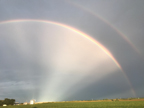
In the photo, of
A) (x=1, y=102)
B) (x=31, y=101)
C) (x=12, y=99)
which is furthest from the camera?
(x=12, y=99)

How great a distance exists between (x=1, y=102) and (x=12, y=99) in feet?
37.9

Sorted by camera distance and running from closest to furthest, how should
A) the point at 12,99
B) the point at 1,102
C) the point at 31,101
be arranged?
the point at 31,101 < the point at 1,102 < the point at 12,99

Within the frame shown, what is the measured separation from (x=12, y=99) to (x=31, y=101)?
45.8 meters

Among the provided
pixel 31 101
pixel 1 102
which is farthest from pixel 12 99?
pixel 31 101

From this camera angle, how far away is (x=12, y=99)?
145 metres

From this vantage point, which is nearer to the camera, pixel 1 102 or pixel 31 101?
pixel 31 101

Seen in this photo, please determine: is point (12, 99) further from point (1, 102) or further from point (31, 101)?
point (31, 101)

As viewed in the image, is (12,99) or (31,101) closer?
(31,101)

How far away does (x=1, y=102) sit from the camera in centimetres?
13588

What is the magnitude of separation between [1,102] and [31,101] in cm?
4428

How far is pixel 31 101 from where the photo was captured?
11138 cm
